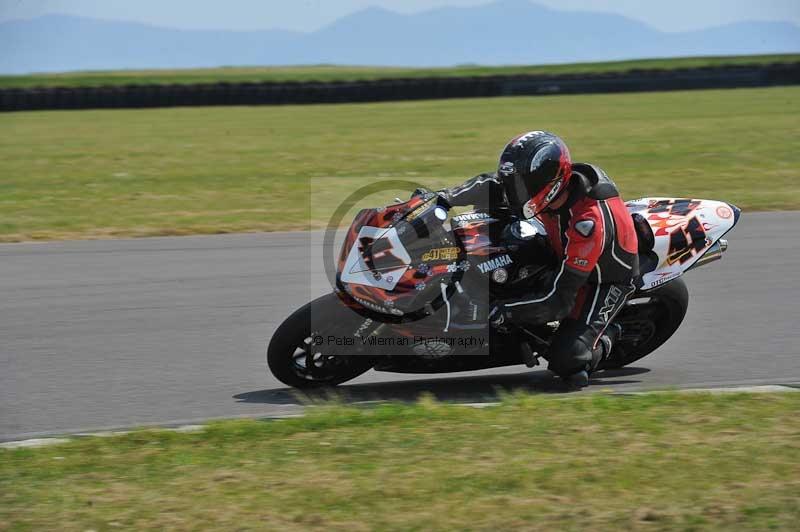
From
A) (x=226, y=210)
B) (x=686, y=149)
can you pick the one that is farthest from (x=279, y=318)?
(x=686, y=149)

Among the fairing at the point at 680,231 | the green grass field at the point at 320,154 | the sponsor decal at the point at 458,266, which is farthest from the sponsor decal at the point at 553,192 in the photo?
the green grass field at the point at 320,154

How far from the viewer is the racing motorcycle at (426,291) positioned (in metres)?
5.51

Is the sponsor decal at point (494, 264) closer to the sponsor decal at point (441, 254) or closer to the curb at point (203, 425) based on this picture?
the sponsor decal at point (441, 254)

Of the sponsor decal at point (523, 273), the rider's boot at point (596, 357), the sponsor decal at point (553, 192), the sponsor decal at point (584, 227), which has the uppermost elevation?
the sponsor decal at point (553, 192)

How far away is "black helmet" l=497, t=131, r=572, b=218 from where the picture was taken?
18.7ft

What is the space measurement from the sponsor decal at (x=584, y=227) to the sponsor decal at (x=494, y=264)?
420 millimetres

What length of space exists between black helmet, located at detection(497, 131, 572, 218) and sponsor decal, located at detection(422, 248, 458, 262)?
1.57 ft

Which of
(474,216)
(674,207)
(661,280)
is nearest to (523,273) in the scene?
(474,216)

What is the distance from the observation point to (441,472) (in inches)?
171

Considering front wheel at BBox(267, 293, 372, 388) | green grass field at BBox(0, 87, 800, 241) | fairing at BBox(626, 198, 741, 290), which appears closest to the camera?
front wheel at BBox(267, 293, 372, 388)

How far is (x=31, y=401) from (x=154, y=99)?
94.3 ft

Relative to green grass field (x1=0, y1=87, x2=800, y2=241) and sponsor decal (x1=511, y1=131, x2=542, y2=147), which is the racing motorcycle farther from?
green grass field (x1=0, y1=87, x2=800, y2=241)

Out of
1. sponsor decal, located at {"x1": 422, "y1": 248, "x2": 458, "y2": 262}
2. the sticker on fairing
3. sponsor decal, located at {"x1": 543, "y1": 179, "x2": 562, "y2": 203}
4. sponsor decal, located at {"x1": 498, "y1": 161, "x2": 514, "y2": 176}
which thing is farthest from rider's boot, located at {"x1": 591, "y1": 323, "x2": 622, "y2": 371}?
the sticker on fairing

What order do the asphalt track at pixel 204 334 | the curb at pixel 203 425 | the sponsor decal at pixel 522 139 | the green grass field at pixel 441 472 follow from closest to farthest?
the green grass field at pixel 441 472 < the curb at pixel 203 425 < the sponsor decal at pixel 522 139 < the asphalt track at pixel 204 334
